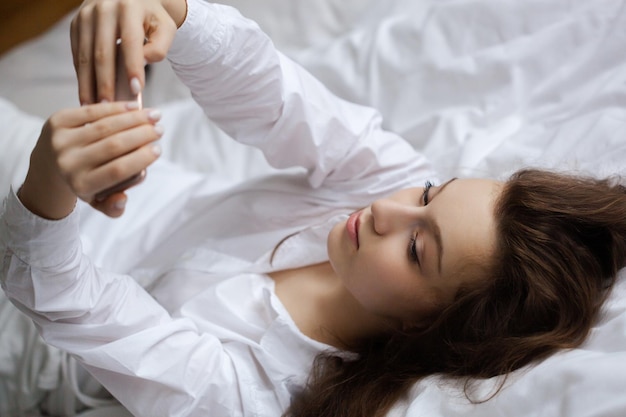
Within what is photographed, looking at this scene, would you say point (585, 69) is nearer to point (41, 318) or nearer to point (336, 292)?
point (336, 292)

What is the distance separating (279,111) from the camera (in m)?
0.87

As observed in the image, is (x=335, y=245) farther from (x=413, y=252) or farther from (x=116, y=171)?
(x=116, y=171)

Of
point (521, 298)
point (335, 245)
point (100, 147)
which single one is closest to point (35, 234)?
point (100, 147)

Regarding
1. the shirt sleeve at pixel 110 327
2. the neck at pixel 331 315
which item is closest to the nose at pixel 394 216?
the neck at pixel 331 315

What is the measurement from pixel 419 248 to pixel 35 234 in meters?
0.41

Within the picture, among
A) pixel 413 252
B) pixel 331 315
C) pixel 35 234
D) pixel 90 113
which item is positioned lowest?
pixel 331 315

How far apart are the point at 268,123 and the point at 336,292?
0.25m

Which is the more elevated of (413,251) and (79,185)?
(79,185)

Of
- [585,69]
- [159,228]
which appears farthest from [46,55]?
[585,69]

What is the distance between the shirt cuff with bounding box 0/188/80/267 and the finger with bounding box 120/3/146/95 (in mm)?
152

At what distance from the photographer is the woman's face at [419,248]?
74 cm

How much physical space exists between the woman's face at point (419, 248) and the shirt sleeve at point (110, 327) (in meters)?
0.21

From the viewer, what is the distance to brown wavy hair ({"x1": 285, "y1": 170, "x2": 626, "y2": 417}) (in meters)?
0.72

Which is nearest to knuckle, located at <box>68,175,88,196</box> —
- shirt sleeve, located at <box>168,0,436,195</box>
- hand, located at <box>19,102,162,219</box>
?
hand, located at <box>19,102,162,219</box>
